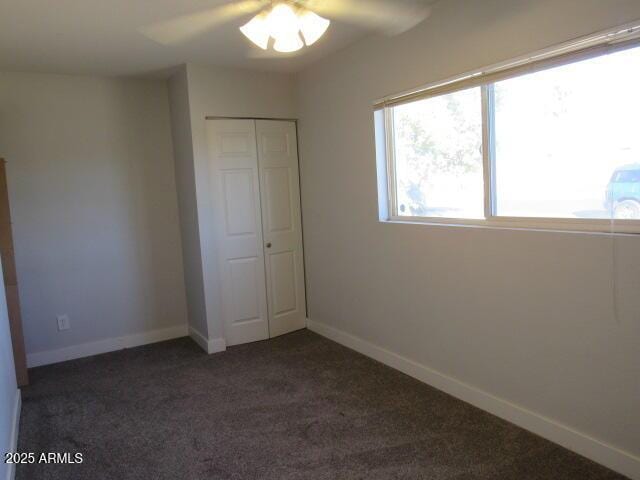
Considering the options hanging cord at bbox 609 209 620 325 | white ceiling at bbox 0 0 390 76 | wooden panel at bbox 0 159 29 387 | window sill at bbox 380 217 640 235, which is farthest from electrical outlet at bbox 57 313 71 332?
hanging cord at bbox 609 209 620 325

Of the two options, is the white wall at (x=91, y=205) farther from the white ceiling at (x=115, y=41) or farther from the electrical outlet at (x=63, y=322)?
the white ceiling at (x=115, y=41)

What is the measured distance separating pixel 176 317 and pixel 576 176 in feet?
11.6

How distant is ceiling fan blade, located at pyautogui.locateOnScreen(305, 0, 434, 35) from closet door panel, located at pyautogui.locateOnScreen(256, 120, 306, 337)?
1442 mm

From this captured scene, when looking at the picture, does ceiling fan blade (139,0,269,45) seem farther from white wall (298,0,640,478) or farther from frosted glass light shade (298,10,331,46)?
white wall (298,0,640,478)

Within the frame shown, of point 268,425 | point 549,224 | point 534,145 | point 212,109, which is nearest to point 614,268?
point 549,224

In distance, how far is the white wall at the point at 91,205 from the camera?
3764 mm

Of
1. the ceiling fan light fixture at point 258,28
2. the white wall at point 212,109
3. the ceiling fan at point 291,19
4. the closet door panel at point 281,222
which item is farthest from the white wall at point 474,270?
the ceiling fan light fixture at point 258,28

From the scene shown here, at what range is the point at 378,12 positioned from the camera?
2.82 meters

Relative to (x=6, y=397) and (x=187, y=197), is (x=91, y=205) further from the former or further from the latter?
(x=6, y=397)

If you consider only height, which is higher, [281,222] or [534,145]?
[534,145]

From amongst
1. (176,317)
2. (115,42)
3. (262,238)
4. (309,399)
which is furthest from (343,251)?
(115,42)

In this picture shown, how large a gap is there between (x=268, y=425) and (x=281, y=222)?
2.01 metres

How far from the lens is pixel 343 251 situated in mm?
3863

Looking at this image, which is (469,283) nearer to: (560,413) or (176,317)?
(560,413)
